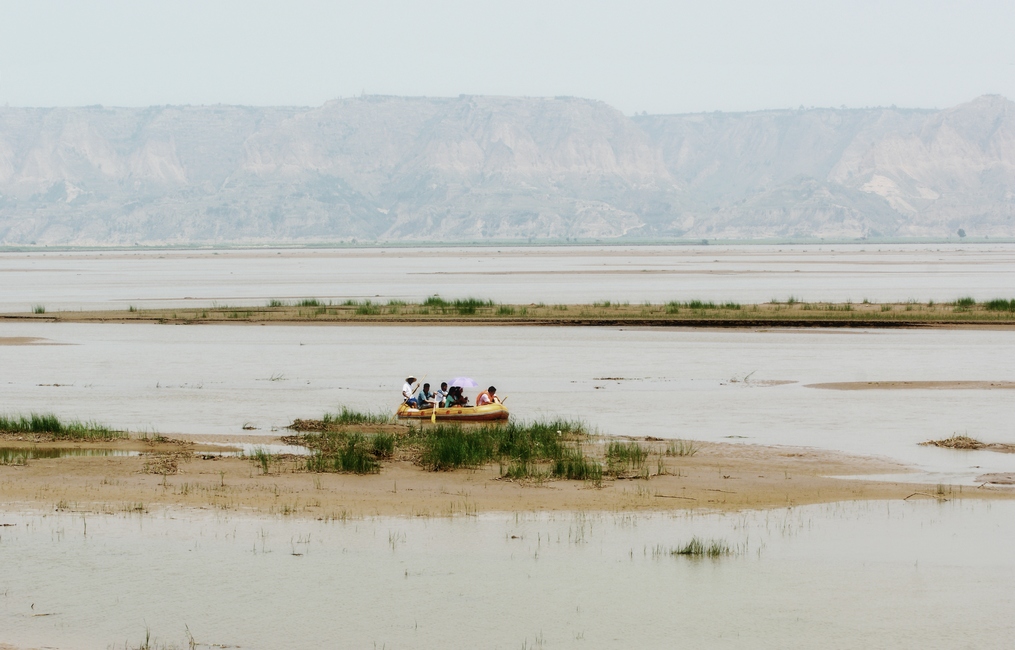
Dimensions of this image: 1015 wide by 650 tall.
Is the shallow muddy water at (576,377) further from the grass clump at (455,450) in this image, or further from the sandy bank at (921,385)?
the grass clump at (455,450)

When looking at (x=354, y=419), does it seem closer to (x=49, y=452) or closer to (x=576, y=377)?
(x=49, y=452)

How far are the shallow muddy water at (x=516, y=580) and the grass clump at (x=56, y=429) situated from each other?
6996 mm

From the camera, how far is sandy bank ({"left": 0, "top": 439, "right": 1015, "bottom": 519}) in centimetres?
1908

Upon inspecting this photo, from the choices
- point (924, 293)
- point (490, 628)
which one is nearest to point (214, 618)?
point (490, 628)

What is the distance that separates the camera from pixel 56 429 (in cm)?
2522

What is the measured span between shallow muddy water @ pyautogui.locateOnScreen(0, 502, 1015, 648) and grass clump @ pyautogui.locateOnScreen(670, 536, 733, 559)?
0.23 m

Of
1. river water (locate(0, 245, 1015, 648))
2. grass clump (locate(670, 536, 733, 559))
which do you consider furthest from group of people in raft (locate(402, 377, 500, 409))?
grass clump (locate(670, 536, 733, 559))

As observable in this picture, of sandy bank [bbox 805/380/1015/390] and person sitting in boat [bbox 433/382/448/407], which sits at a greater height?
person sitting in boat [bbox 433/382/448/407]

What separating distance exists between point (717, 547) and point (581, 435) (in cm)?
937

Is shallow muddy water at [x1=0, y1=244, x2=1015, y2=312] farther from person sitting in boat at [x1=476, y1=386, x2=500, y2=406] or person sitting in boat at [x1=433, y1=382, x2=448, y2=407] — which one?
person sitting in boat at [x1=476, y1=386, x2=500, y2=406]

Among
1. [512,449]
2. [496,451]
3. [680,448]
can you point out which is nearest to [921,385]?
[680,448]

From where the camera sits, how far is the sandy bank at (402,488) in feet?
62.6

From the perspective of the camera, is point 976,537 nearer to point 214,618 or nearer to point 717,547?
point 717,547

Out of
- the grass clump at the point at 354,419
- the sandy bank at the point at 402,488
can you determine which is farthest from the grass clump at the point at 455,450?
the grass clump at the point at 354,419
